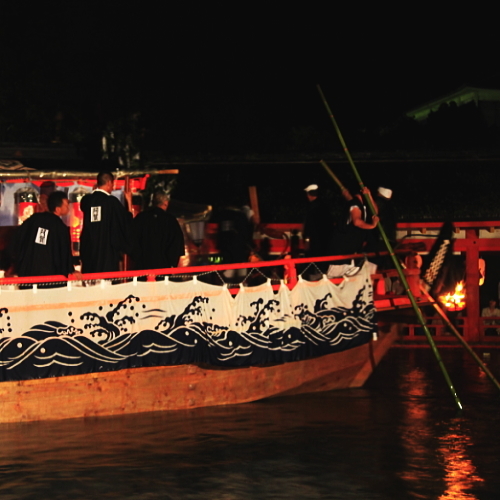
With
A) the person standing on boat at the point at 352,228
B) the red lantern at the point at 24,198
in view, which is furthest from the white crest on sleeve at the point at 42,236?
the person standing on boat at the point at 352,228

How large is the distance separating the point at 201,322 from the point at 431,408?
9.78 ft

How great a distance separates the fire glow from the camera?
16641 mm

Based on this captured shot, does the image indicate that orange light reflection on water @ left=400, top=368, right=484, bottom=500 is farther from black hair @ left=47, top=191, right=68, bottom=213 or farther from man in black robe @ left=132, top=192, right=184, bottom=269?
black hair @ left=47, top=191, right=68, bottom=213

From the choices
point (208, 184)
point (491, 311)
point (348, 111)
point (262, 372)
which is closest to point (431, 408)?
point (262, 372)

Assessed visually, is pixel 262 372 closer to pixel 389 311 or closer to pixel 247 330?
pixel 247 330

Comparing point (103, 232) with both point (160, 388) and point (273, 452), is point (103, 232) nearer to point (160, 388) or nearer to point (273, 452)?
point (160, 388)

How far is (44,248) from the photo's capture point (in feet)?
32.2

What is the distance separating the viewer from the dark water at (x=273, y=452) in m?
7.61

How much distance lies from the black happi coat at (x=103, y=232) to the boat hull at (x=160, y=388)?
1.23 meters

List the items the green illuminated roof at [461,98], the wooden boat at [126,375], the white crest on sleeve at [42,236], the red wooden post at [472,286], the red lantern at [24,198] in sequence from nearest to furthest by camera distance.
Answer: the wooden boat at [126,375]
the white crest on sleeve at [42,236]
the red lantern at [24,198]
the red wooden post at [472,286]
the green illuminated roof at [461,98]

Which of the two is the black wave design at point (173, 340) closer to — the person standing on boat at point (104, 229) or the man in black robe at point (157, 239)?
the person standing on boat at point (104, 229)

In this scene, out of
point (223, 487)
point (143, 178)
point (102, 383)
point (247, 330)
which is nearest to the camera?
point (223, 487)

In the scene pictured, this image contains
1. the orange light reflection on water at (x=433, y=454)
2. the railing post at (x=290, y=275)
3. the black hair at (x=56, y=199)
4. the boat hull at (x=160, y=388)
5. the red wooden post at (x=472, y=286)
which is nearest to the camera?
the orange light reflection on water at (x=433, y=454)

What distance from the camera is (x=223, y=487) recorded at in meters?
7.65
